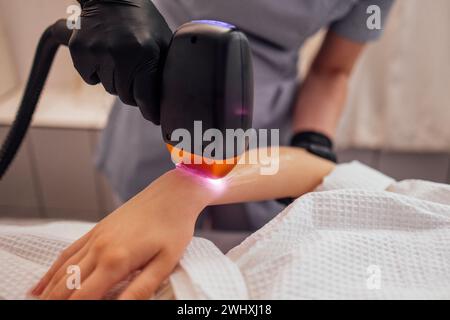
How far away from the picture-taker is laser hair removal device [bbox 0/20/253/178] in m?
0.39

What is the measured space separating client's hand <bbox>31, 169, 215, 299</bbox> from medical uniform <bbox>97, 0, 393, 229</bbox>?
0.20 meters

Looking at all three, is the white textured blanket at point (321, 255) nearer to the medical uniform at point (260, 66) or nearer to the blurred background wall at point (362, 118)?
the medical uniform at point (260, 66)

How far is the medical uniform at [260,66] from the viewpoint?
29.9 inches

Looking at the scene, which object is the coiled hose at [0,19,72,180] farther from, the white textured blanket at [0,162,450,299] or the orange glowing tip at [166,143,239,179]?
the orange glowing tip at [166,143,239,179]

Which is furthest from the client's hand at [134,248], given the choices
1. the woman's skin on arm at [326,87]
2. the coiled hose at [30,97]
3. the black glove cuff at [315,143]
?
the woman's skin on arm at [326,87]

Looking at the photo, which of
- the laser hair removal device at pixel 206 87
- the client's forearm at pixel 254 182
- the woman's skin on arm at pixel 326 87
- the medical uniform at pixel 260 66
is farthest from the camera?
the woman's skin on arm at pixel 326 87

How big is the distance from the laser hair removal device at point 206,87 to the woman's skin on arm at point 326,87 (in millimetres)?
523

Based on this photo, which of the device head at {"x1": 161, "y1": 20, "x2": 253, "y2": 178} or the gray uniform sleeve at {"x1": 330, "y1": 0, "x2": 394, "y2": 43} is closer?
the device head at {"x1": 161, "y1": 20, "x2": 253, "y2": 178}

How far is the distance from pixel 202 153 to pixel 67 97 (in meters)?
0.51

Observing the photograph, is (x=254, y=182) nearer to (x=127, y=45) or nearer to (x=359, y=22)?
(x=127, y=45)

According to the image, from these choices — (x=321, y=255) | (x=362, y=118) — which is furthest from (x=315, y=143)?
(x=362, y=118)

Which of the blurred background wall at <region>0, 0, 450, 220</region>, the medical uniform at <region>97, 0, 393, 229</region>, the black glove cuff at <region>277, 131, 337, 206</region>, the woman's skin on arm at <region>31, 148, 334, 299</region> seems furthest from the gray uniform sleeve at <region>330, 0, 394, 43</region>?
the woman's skin on arm at <region>31, 148, 334, 299</region>

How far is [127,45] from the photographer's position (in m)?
0.43
